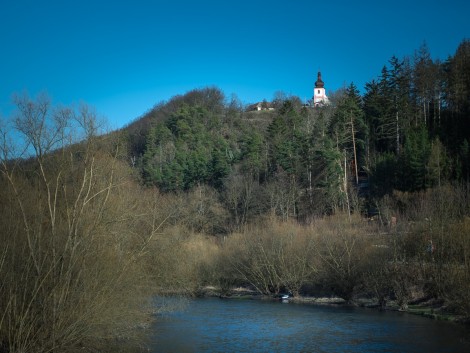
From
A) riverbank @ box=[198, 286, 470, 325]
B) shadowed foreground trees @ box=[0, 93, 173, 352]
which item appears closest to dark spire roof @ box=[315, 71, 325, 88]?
riverbank @ box=[198, 286, 470, 325]

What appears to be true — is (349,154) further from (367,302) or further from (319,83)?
(319,83)

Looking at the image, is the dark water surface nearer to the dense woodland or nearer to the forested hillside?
the dense woodland

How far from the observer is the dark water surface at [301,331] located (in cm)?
2314

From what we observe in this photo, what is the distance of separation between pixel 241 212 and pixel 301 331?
3858 cm

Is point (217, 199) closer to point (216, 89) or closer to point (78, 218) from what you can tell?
point (78, 218)

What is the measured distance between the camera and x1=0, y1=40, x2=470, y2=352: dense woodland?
17.5 meters

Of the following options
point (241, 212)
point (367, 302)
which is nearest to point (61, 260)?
point (367, 302)

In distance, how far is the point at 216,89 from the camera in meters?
122

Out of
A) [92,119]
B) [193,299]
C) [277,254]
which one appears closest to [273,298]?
[277,254]

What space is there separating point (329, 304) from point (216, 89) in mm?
89196

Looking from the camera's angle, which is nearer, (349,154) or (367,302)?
(367,302)

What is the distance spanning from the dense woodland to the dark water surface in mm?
1930

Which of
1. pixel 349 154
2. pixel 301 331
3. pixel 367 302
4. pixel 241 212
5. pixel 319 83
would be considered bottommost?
pixel 367 302

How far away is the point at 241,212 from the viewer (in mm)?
65625
